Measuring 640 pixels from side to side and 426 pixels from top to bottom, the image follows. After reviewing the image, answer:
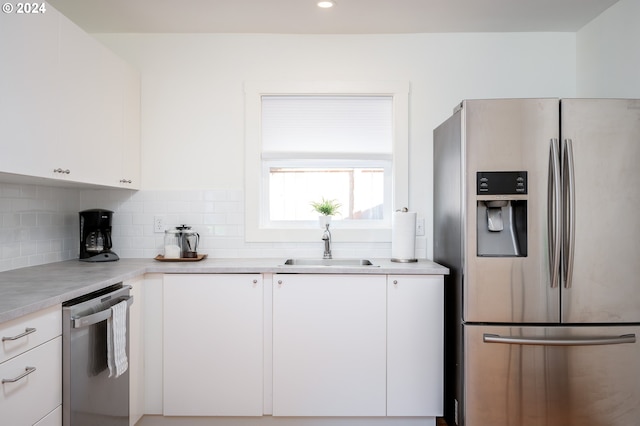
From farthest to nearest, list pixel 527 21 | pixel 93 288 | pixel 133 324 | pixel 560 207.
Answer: pixel 527 21 → pixel 133 324 → pixel 560 207 → pixel 93 288

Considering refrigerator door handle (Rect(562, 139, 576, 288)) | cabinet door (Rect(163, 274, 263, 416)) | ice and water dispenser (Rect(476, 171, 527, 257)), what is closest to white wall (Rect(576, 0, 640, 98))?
refrigerator door handle (Rect(562, 139, 576, 288))

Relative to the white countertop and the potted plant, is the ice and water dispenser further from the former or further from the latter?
the potted plant

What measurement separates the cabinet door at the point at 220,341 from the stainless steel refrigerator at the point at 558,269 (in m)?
1.16

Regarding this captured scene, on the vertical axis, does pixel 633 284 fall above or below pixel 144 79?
below

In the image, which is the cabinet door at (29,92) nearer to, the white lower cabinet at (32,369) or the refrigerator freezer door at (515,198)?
the white lower cabinet at (32,369)

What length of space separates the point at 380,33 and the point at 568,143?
56.5 inches

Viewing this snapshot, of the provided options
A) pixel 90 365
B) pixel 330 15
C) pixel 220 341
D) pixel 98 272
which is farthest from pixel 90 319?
pixel 330 15

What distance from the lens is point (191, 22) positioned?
294 cm

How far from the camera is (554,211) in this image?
228 cm

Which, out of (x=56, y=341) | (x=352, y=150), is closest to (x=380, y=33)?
(x=352, y=150)

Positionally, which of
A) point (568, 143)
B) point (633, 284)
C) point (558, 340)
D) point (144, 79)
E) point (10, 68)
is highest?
point (144, 79)

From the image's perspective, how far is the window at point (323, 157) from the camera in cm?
309

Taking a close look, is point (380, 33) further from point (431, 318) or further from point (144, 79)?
point (431, 318)

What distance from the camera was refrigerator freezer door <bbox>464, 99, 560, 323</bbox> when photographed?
7.52 feet
